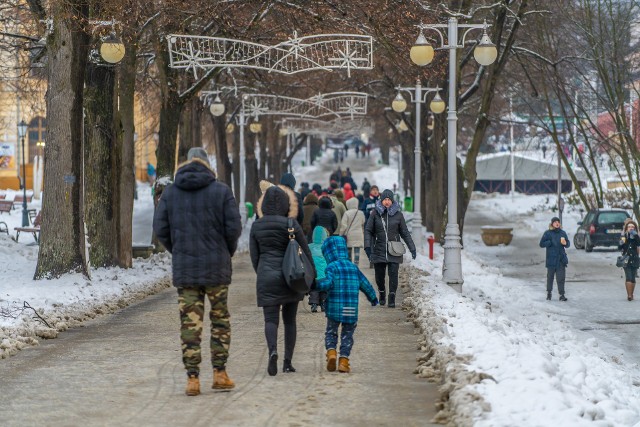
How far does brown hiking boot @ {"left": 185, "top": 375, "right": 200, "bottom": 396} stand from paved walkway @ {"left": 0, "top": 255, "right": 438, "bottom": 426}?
89 millimetres

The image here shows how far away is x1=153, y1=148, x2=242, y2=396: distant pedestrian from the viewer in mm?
9852

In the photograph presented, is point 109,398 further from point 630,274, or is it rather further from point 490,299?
point 630,274

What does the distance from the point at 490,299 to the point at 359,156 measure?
136037 millimetres

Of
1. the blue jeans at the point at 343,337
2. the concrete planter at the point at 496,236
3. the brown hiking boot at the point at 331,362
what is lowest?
the concrete planter at the point at 496,236

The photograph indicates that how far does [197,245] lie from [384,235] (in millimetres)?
8940

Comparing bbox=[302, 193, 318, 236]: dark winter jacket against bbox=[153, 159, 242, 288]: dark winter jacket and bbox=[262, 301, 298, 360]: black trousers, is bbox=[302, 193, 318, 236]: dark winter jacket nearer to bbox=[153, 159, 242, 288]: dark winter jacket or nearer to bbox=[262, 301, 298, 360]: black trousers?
bbox=[262, 301, 298, 360]: black trousers

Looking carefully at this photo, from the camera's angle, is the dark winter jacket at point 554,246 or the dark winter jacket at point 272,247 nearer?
the dark winter jacket at point 272,247

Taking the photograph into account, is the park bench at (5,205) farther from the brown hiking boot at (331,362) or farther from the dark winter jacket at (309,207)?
the brown hiking boot at (331,362)

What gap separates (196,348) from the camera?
9.92 meters

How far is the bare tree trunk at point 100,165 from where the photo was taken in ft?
75.7

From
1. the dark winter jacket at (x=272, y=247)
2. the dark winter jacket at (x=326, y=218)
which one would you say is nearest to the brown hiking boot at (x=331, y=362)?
the dark winter jacket at (x=272, y=247)

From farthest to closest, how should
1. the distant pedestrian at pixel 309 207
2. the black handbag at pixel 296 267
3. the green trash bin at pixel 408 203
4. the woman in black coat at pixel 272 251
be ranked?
the green trash bin at pixel 408 203 → the distant pedestrian at pixel 309 207 → the woman in black coat at pixel 272 251 → the black handbag at pixel 296 267

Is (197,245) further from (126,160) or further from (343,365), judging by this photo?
(126,160)

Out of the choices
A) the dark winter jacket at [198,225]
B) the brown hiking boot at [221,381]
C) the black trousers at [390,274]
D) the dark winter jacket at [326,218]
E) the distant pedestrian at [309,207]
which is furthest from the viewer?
the distant pedestrian at [309,207]
